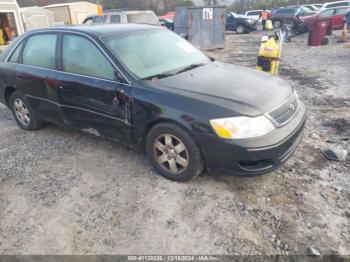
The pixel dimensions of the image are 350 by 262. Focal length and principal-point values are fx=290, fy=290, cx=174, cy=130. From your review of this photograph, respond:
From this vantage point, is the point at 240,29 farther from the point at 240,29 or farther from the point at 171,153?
the point at 171,153

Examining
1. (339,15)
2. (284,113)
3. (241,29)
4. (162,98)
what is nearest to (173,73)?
(162,98)

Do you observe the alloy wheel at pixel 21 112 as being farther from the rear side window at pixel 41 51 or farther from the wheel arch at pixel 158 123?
the wheel arch at pixel 158 123

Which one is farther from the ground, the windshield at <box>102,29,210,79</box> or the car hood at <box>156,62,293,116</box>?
the windshield at <box>102,29,210,79</box>

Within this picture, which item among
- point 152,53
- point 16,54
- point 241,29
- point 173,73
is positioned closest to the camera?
point 173,73

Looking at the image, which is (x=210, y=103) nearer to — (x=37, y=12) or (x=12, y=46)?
(x=12, y=46)

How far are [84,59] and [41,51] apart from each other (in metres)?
0.99

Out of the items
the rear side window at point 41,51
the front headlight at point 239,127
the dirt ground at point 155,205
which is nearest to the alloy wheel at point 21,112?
the dirt ground at point 155,205

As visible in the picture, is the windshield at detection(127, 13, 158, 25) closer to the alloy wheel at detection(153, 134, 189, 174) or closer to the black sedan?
the black sedan

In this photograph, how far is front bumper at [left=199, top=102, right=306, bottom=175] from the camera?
2.66 meters

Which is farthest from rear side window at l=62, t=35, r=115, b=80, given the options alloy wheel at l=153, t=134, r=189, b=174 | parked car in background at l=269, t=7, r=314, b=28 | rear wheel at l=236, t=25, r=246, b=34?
parked car in background at l=269, t=7, r=314, b=28

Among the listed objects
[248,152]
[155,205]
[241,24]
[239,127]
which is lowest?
[241,24]

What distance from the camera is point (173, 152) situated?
310 cm

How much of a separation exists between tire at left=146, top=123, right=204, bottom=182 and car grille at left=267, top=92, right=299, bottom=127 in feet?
2.61

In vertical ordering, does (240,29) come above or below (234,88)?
below
